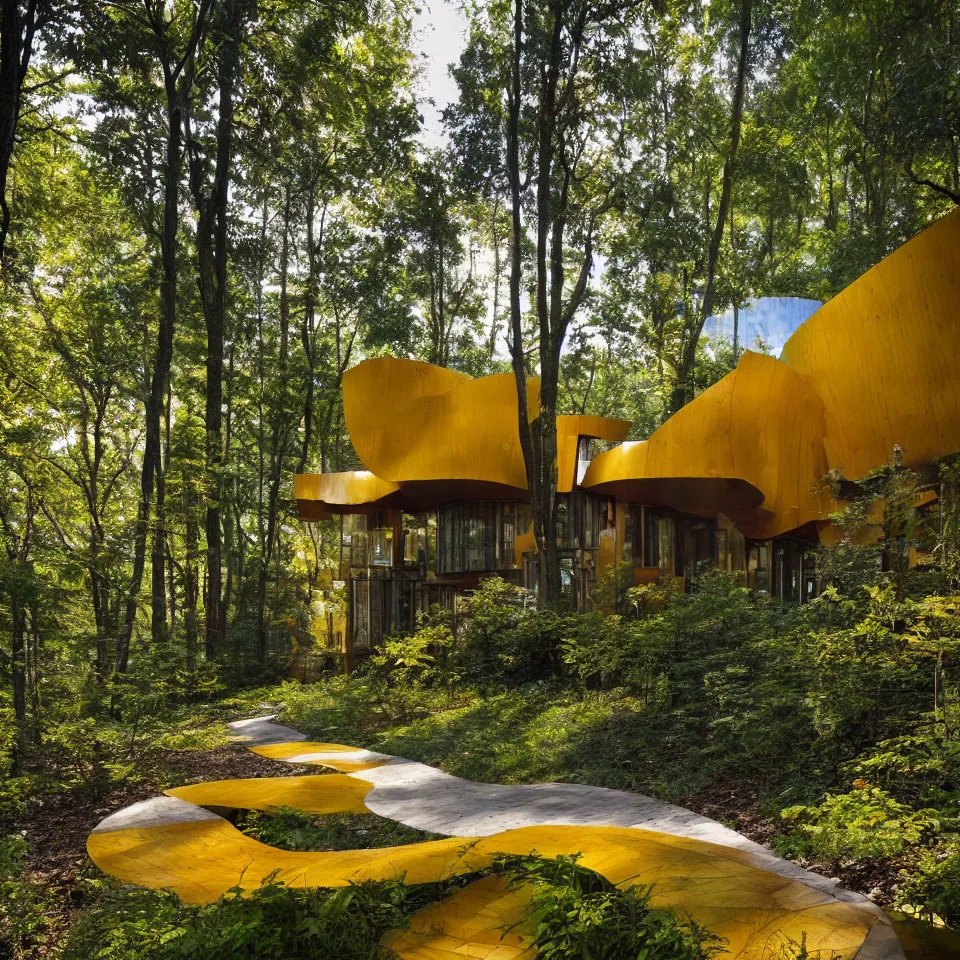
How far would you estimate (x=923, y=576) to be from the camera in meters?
6.68

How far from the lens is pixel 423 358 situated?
27.9 m

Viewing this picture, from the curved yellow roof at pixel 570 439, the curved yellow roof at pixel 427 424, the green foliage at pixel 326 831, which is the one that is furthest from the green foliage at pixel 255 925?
the curved yellow roof at pixel 570 439

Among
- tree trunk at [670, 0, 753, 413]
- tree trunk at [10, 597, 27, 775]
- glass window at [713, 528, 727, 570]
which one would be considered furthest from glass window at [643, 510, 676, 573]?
tree trunk at [10, 597, 27, 775]

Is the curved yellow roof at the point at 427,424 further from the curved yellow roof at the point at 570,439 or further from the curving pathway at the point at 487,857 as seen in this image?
the curving pathway at the point at 487,857

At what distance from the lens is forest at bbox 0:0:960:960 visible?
5258 millimetres

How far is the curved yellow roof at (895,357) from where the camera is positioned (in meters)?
11.8

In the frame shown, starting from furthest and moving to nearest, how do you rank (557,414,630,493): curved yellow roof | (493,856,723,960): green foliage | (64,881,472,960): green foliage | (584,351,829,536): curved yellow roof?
(557,414,630,493): curved yellow roof, (584,351,829,536): curved yellow roof, (64,881,472,960): green foliage, (493,856,723,960): green foliage

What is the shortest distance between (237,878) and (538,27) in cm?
1337

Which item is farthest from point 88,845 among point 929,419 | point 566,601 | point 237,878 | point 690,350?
point 690,350

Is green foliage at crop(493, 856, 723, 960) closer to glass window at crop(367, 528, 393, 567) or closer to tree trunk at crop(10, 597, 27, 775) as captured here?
tree trunk at crop(10, 597, 27, 775)

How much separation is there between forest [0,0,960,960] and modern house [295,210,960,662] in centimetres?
176

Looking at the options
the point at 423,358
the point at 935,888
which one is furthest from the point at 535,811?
the point at 423,358

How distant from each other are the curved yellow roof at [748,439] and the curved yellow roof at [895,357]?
0.40 m

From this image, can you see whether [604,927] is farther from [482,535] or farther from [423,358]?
[423,358]
